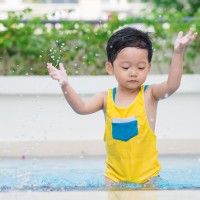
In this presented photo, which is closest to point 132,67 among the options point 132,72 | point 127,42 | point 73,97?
point 132,72

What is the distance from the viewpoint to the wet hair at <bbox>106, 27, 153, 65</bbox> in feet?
16.3

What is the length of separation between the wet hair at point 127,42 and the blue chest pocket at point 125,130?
0.43 meters

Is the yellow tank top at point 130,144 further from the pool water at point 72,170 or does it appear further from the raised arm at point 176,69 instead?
the pool water at point 72,170

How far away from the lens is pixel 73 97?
15.9 feet

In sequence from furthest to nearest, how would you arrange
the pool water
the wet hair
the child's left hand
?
the pool water < the wet hair < the child's left hand

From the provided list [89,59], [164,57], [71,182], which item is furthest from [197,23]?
[71,182]

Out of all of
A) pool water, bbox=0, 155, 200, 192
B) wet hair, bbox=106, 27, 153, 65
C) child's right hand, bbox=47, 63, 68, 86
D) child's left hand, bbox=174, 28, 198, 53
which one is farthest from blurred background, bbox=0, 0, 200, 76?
child's left hand, bbox=174, 28, 198, 53

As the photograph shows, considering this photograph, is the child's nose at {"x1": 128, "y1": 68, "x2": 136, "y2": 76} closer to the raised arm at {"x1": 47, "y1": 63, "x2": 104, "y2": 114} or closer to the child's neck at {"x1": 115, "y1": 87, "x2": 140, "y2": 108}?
the child's neck at {"x1": 115, "y1": 87, "x2": 140, "y2": 108}

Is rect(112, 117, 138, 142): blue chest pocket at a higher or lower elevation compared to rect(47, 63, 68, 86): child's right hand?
lower

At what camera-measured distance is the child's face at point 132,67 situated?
15.9 feet

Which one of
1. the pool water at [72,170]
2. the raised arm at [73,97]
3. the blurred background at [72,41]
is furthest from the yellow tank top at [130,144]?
the blurred background at [72,41]

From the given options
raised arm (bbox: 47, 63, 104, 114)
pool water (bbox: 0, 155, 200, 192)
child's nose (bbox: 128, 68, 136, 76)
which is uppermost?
child's nose (bbox: 128, 68, 136, 76)

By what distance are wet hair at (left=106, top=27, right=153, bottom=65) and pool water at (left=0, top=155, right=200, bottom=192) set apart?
148 cm

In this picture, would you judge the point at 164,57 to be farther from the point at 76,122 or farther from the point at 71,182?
the point at 71,182
